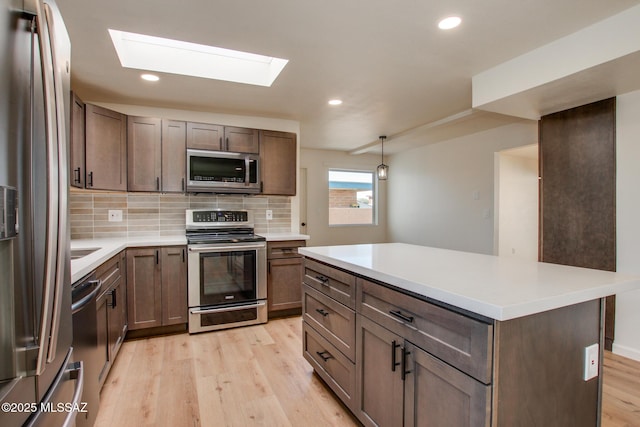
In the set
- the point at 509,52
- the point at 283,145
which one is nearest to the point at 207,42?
the point at 283,145

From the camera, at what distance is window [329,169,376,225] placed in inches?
263

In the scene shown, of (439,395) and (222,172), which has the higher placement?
(222,172)

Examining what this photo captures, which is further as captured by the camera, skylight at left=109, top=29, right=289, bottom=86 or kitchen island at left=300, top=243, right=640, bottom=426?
skylight at left=109, top=29, right=289, bottom=86

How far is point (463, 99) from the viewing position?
340cm

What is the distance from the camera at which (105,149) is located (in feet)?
9.78

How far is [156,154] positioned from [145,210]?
25.8 inches

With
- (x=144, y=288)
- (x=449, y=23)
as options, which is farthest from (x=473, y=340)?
(x=144, y=288)

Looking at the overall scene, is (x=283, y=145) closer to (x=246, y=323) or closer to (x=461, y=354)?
(x=246, y=323)

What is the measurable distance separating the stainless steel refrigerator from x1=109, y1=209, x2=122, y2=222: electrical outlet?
2.92 metres

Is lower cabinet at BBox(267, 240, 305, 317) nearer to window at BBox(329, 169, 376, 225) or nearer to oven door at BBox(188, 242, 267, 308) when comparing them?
oven door at BBox(188, 242, 267, 308)

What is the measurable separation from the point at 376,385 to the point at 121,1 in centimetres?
240

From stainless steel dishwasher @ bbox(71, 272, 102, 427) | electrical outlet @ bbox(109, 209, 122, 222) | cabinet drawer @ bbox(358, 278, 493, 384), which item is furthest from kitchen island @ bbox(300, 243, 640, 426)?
electrical outlet @ bbox(109, 209, 122, 222)

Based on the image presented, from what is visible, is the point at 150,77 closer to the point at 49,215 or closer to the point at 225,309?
Answer: the point at 225,309

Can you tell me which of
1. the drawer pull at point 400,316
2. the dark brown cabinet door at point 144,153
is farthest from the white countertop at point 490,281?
the dark brown cabinet door at point 144,153
